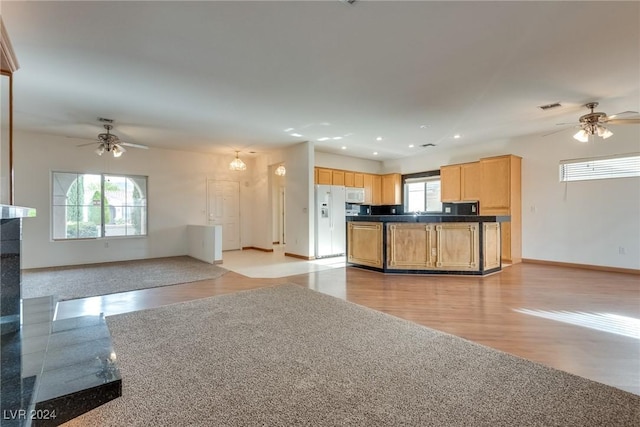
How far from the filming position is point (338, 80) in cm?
363

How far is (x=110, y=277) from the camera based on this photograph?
4.98 m

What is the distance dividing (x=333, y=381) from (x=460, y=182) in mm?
6620

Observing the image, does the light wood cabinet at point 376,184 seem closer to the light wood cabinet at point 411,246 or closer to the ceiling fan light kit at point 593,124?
the light wood cabinet at point 411,246

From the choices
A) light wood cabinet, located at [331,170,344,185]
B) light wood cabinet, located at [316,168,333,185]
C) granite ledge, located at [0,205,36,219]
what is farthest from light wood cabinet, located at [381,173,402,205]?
granite ledge, located at [0,205,36,219]

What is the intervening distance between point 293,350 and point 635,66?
4813mm

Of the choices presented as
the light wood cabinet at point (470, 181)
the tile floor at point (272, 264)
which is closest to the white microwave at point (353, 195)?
the tile floor at point (272, 264)

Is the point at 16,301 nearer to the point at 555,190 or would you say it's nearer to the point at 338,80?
the point at 338,80

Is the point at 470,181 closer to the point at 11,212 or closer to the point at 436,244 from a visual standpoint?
the point at 436,244

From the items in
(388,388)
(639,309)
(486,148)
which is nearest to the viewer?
(388,388)

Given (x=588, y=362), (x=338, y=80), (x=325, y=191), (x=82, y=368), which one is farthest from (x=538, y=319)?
(x=325, y=191)

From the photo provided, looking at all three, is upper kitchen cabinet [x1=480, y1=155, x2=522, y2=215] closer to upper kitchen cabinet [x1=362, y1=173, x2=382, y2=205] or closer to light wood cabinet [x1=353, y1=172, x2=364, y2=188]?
upper kitchen cabinet [x1=362, y1=173, x2=382, y2=205]

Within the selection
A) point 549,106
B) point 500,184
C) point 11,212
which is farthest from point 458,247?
point 11,212

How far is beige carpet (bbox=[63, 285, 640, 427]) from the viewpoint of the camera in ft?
5.01

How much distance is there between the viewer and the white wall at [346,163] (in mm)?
8023
